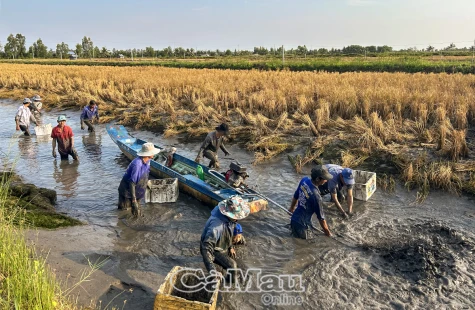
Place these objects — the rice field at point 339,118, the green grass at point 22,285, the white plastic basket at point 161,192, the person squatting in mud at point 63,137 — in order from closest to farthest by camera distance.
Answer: the green grass at point 22,285, the white plastic basket at point 161,192, the rice field at point 339,118, the person squatting in mud at point 63,137

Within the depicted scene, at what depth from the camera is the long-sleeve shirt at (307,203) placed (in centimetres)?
579

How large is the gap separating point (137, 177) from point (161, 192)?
1074 millimetres

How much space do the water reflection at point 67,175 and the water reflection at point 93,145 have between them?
1065 mm

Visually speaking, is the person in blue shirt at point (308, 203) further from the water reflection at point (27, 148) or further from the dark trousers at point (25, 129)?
the dark trousers at point (25, 129)

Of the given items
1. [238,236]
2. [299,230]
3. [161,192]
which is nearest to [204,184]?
[161,192]

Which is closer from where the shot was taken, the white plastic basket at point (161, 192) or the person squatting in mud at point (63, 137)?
the white plastic basket at point (161, 192)

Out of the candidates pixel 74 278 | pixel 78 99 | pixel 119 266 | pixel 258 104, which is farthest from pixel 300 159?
pixel 78 99

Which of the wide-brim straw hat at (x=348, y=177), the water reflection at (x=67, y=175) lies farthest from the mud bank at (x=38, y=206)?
the wide-brim straw hat at (x=348, y=177)

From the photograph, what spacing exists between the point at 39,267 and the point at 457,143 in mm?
9444

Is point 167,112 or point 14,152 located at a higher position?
point 167,112

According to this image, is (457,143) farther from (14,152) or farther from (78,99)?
(78,99)

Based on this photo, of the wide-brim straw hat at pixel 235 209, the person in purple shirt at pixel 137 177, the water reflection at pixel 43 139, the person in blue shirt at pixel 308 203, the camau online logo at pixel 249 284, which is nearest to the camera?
the camau online logo at pixel 249 284

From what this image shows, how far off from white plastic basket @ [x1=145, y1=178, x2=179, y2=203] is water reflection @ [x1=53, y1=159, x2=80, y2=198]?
7.11 ft

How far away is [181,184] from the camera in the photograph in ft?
27.7
